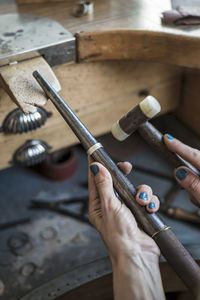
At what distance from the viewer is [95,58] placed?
1131mm

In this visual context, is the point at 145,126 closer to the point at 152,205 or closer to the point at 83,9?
the point at 152,205

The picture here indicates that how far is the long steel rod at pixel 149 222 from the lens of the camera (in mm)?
695

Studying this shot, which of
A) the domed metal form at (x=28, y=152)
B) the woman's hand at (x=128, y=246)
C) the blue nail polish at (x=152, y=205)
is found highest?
the blue nail polish at (x=152, y=205)

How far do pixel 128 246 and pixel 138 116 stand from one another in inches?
12.5

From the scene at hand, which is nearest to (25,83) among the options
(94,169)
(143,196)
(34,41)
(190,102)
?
(34,41)

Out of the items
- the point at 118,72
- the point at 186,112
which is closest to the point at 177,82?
the point at 186,112

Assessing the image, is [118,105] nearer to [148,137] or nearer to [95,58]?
[95,58]

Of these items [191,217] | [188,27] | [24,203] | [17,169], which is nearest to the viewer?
[188,27]

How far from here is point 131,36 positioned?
1.09m

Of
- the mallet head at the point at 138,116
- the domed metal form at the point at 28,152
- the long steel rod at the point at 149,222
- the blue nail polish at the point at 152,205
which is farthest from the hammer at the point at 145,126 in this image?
the domed metal form at the point at 28,152

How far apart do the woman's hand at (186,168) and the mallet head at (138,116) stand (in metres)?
0.13

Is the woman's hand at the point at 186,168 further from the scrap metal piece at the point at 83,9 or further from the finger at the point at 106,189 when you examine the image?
the scrap metal piece at the point at 83,9

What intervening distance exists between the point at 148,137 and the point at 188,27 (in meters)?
0.43

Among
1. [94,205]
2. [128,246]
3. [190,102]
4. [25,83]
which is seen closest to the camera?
[128,246]
